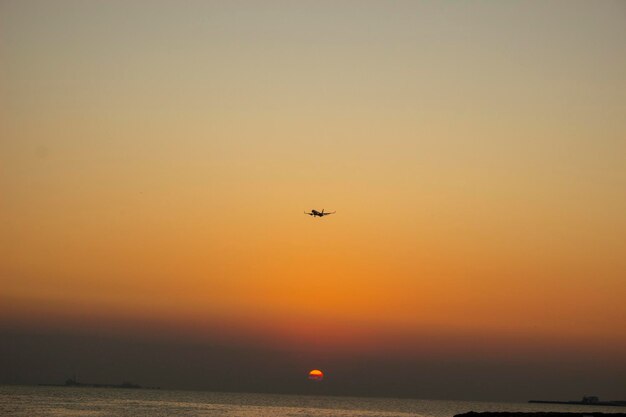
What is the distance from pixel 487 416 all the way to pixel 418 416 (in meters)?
58.9

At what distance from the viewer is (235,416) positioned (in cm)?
10606

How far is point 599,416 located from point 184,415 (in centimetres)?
5554

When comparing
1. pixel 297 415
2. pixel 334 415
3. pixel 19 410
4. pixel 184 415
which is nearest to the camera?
pixel 19 410

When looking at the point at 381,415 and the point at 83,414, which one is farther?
the point at 381,415

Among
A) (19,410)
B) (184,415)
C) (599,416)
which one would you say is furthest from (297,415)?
(599,416)

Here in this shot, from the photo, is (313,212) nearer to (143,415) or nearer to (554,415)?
(554,415)

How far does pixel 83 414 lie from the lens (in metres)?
96.9

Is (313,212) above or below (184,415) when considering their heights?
above

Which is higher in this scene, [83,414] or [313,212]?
[313,212]

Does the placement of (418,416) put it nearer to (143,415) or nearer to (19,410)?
(143,415)

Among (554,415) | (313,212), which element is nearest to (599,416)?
(554,415)

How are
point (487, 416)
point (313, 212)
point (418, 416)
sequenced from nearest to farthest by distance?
point (313, 212) → point (487, 416) → point (418, 416)

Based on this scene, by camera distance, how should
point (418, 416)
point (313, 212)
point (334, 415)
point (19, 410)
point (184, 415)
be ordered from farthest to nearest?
1. point (418, 416)
2. point (334, 415)
3. point (184, 415)
4. point (19, 410)
5. point (313, 212)

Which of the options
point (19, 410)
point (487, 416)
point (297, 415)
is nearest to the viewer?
point (487, 416)
